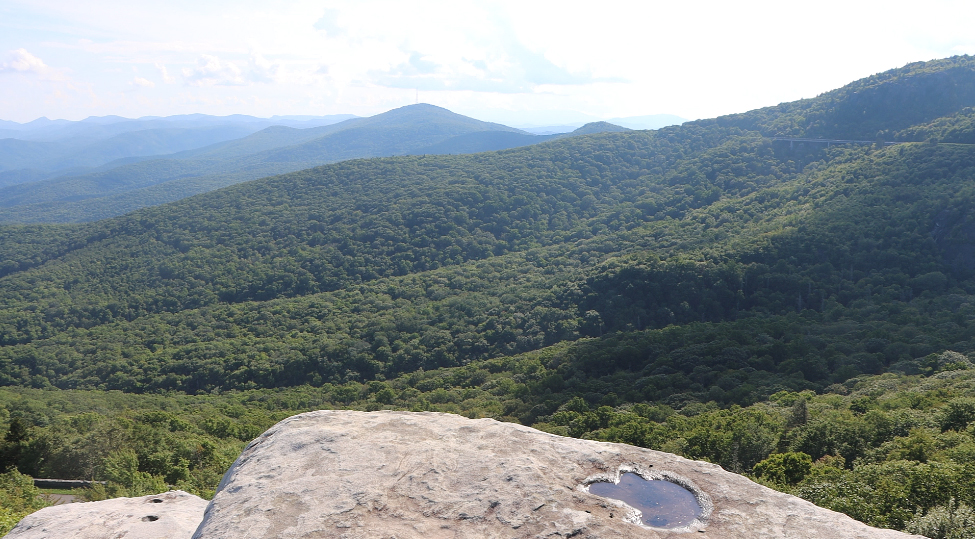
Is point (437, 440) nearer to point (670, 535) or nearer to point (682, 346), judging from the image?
point (670, 535)

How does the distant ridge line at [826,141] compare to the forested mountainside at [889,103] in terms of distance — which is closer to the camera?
the distant ridge line at [826,141]

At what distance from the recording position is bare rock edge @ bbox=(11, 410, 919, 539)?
9.70 meters

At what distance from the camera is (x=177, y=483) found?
1182 inches

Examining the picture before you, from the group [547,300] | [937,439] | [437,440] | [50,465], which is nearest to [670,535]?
[437,440]

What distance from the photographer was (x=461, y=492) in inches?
422

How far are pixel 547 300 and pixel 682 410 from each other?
52.9 meters

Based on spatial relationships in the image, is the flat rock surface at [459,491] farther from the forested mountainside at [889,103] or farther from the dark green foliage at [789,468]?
the forested mountainside at [889,103]

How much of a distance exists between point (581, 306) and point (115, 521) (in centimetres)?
8871

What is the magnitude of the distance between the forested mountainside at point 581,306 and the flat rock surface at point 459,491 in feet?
24.0

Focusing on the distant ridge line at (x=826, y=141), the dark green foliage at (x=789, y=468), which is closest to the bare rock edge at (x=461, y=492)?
the dark green foliage at (x=789, y=468)

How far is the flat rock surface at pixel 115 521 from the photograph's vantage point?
12688 millimetres

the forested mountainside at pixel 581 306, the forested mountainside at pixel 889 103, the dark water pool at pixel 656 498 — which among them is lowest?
the forested mountainside at pixel 581 306

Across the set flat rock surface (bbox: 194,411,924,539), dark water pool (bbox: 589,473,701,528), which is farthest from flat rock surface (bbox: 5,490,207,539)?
dark water pool (bbox: 589,473,701,528)

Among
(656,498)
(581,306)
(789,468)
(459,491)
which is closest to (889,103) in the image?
(581,306)
